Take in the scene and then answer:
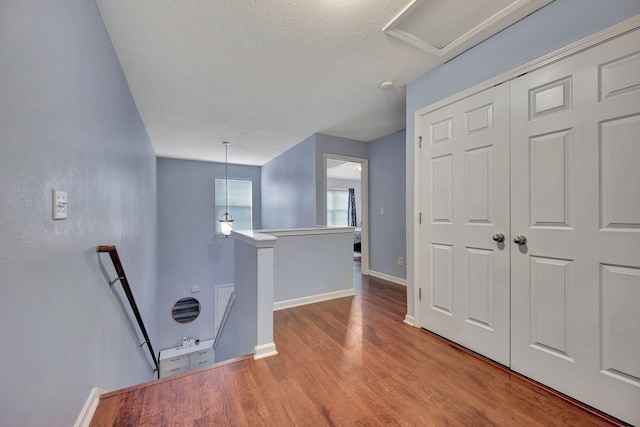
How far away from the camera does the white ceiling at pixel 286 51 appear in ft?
5.33

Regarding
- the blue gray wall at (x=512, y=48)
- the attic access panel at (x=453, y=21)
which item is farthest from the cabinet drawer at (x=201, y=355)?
the attic access panel at (x=453, y=21)

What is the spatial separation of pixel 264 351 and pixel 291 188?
3.40 m

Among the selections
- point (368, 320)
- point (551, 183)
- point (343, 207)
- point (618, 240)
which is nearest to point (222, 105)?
point (368, 320)

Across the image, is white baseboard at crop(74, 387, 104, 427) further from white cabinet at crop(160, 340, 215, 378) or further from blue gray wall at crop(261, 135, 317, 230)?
white cabinet at crop(160, 340, 215, 378)

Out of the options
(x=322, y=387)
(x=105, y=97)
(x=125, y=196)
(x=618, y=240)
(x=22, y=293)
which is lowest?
(x=322, y=387)

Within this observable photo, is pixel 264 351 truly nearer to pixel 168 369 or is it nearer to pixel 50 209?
pixel 50 209

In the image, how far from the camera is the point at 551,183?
5.12 feet

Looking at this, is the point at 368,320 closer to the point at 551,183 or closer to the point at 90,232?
the point at 551,183

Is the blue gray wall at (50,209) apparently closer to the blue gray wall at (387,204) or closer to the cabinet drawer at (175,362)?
the blue gray wall at (387,204)

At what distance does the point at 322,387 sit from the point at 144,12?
2.63 m

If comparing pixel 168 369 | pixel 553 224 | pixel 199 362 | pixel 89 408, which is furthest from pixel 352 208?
pixel 89 408

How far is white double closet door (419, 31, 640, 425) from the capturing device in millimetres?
1314

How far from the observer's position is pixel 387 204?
4191mm

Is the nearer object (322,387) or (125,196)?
(322,387)
